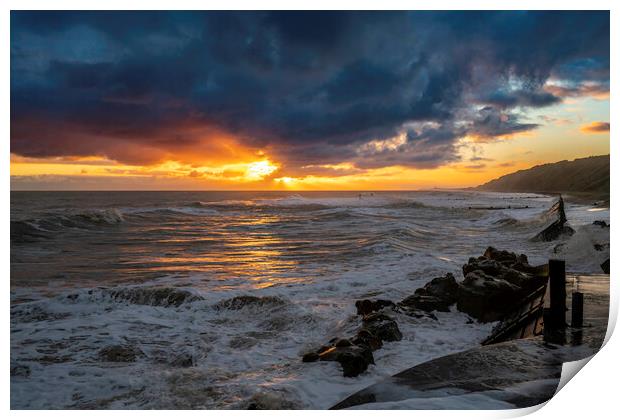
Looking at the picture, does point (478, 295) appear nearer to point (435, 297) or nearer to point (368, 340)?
point (435, 297)

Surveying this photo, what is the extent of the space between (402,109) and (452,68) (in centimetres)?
114

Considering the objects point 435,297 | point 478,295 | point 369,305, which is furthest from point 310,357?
point 478,295

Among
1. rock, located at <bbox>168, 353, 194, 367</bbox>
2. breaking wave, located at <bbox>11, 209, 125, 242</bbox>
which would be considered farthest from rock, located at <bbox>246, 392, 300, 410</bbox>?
breaking wave, located at <bbox>11, 209, 125, 242</bbox>

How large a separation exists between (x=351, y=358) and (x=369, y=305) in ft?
6.65

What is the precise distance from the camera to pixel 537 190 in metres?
50.4

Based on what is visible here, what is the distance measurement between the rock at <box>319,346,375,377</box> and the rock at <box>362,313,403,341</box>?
663 mm

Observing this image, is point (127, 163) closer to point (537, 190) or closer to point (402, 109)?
point (402, 109)

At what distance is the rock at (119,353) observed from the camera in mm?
5094

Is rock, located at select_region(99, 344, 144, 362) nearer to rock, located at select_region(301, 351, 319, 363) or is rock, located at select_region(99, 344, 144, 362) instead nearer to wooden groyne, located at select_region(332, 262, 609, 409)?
rock, located at select_region(301, 351, 319, 363)

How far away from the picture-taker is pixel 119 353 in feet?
17.1

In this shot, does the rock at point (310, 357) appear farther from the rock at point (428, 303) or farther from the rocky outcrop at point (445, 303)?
the rock at point (428, 303)

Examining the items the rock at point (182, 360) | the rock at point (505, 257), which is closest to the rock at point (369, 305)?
the rock at point (182, 360)

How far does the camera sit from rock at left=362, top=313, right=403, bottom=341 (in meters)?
5.46
